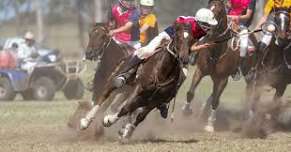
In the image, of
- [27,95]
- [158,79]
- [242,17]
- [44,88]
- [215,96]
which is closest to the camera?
[158,79]

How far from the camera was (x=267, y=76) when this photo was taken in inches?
770

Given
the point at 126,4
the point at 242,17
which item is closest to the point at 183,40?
the point at 126,4

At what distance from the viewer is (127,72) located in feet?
52.9

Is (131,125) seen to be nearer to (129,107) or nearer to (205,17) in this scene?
(129,107)

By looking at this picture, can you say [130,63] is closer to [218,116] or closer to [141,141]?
[141,141]

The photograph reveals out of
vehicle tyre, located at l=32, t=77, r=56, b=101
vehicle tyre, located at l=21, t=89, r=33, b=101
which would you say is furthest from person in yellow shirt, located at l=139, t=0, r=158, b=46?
vehicle tyre, located at l=21, t=89, r=33, b=101

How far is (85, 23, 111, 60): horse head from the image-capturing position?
60.2 ft

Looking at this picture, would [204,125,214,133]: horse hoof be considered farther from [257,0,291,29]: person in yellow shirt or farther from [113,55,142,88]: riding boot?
[113,55,142,88]: riding boot

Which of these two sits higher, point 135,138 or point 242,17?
point 242,17

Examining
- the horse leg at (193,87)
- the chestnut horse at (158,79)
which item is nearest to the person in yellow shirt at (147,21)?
the horse leg at (193,87)

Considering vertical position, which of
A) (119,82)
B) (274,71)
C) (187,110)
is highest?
(119,82)

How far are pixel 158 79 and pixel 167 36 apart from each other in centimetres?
77

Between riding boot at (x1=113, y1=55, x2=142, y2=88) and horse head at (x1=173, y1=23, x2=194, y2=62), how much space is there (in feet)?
2.91

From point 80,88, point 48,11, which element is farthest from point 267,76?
point 48,11
